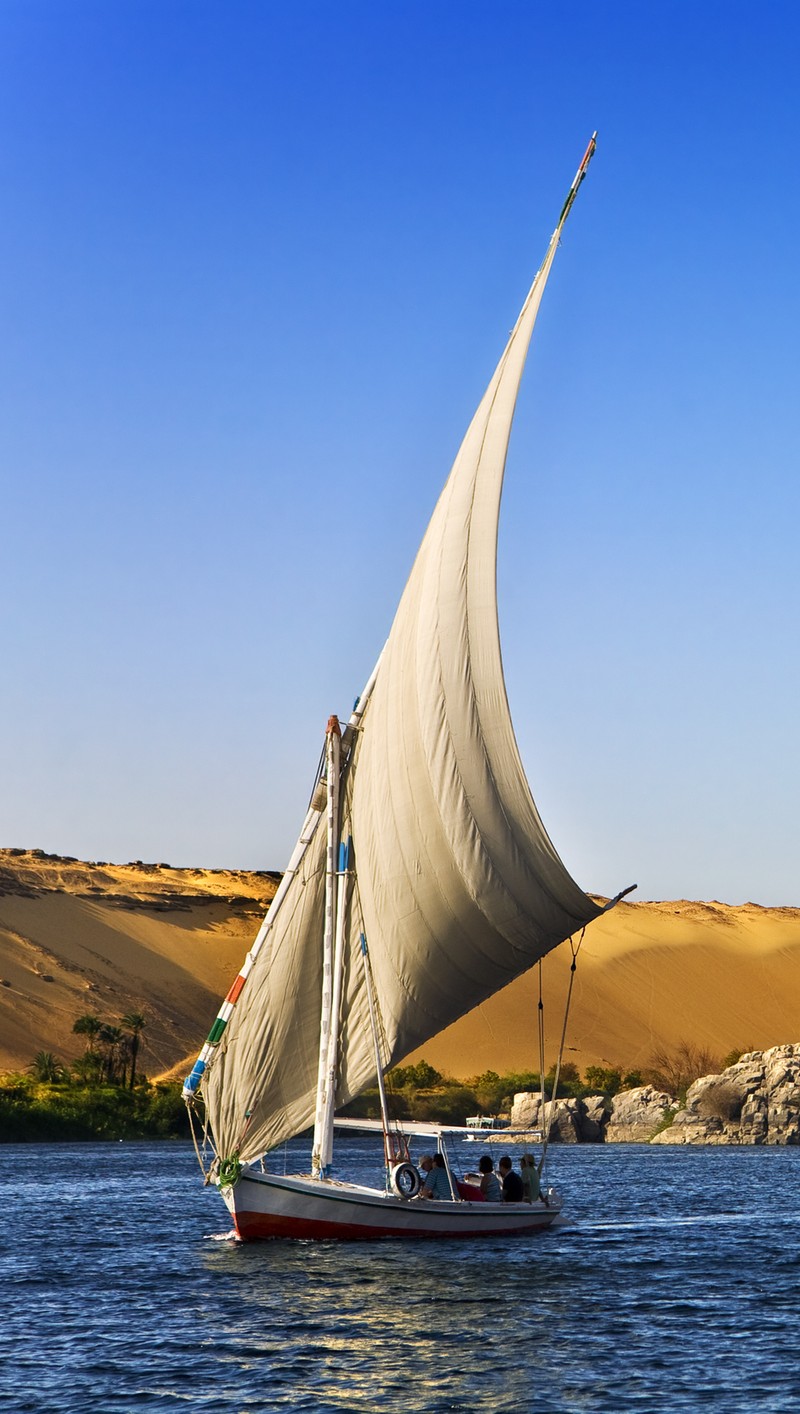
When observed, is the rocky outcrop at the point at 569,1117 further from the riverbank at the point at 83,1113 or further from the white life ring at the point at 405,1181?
the white life ring at the point at 405,1181

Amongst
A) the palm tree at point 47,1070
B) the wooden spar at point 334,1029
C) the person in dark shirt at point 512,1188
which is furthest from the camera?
the palm tree at point 47,1070

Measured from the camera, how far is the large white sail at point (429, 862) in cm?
2247

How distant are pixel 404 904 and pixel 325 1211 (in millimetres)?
4396

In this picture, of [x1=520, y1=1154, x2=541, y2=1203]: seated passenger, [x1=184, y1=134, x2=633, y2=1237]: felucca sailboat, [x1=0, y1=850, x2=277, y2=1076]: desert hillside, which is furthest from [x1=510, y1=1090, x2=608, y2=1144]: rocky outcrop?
[x1=184, y1=134, x2=633, y2=1237]: felucca sailboat

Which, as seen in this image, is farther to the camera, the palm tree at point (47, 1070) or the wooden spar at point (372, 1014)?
the palm tree at point (47, 1070)

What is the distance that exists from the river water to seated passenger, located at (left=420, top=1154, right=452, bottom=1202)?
77 centimetres

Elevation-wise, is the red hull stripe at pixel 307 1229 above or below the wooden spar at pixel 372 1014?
below

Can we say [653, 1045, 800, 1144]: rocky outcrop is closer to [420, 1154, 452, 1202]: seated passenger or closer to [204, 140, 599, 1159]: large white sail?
[420, 1154, 452, 1202]: seated passenger

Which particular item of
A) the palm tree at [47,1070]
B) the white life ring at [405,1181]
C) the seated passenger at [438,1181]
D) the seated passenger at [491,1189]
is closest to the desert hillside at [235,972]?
the palm tree at [47,1070]

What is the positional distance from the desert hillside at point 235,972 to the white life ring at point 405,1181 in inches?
1876

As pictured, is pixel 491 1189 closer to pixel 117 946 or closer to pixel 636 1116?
pixel 636 1116

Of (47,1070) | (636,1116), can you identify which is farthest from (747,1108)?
(47,1070)

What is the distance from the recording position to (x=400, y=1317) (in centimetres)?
1816

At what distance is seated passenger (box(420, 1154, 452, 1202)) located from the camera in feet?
80.4
